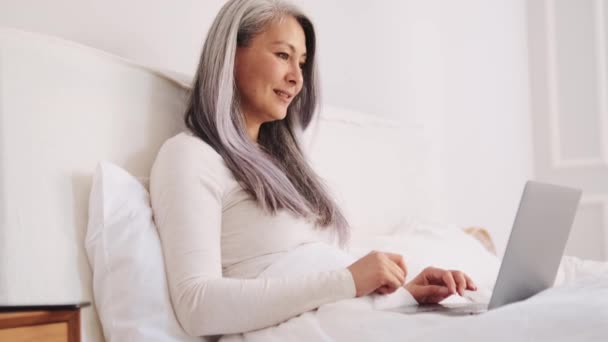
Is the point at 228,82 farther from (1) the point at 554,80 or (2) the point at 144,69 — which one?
(1) the point at 554,80

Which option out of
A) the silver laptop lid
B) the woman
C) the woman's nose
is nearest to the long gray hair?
the woman

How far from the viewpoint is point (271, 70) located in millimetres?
1562

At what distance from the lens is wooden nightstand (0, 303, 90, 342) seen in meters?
0.81

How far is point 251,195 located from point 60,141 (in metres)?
0.36

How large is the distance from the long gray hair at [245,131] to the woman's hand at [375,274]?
23 centimetres

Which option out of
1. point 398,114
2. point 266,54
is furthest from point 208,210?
point 398,114

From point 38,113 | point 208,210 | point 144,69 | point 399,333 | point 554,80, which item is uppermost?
point 554,80

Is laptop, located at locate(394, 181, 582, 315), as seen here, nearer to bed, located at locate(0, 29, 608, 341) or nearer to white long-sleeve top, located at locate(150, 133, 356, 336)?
bed, located at locate(0, 29, 608, 341)

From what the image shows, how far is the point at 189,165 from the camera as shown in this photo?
51.5 inches

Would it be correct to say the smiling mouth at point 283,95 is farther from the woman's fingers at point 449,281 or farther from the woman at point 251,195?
the woman's fingers at point 449,281

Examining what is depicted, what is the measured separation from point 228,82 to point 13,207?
537mm

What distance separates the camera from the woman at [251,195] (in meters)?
1.20

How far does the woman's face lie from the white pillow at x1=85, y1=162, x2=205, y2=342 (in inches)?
16.8

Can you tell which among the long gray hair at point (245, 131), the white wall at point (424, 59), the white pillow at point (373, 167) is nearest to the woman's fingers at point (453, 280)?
the long gray hair at point (245, 131)
